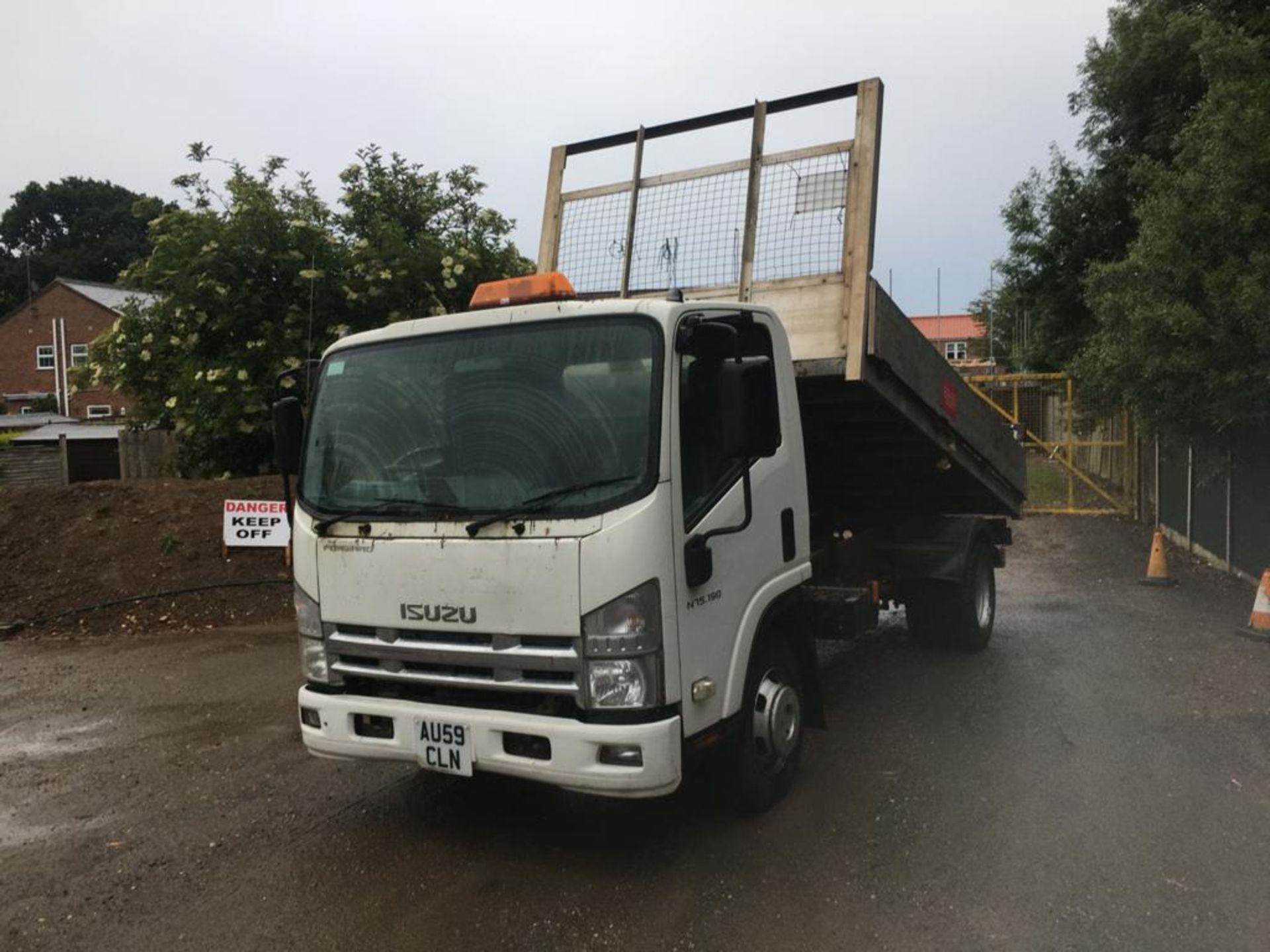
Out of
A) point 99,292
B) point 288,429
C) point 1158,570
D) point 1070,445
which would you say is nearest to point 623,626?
point 288,429

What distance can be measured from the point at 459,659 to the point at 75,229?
72.1 meters

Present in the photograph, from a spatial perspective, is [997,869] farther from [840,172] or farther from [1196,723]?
[840,172]

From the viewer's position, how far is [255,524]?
9.77 m

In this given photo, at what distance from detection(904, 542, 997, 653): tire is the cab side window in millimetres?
3733

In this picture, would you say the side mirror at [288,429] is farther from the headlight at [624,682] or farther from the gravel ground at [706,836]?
the headlight at [624,682]

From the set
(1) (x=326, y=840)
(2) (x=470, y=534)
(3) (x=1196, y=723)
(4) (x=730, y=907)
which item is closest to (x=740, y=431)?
(2) (x=470, y=534)

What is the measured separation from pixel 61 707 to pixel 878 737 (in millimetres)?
5692

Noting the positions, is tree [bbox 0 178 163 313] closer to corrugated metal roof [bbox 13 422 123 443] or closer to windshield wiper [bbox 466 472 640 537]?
corrugated metal roof [bbox 13 422 123 443]

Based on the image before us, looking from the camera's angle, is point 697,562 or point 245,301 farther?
point 245,301

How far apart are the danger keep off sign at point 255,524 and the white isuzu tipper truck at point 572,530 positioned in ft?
18.4

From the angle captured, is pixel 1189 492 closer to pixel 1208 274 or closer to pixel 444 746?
pixel 1208 274

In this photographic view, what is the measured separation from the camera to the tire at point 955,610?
23.3 ft

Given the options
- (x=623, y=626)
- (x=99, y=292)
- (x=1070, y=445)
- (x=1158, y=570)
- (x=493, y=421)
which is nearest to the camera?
(x=623, y=626)

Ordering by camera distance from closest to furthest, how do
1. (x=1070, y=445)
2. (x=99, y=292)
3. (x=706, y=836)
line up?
(x=706, y=836)
(x=1070, y=445)
(x=99, y=292)
